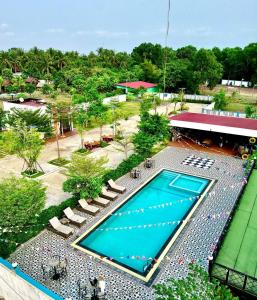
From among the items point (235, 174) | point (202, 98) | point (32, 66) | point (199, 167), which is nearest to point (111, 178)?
point (199, 167)

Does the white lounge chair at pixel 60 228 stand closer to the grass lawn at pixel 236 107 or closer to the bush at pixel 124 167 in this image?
the bush at pixel 124 167

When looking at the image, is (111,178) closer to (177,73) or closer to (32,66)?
(177,73)

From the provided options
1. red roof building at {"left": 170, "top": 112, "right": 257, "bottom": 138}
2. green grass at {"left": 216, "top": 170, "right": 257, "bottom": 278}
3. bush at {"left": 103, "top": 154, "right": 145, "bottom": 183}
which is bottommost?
bush at {"left": 103, "top": 154, "right": 145, "bottom": 183}

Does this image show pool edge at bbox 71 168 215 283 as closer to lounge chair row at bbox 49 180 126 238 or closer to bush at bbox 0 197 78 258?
lounge chair row at bbox 49 180 126 238

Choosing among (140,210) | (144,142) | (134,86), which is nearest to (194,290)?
(140,210)

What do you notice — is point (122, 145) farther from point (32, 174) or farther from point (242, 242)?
point (242, 242)

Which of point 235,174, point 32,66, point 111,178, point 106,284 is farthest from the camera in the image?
point 32,66

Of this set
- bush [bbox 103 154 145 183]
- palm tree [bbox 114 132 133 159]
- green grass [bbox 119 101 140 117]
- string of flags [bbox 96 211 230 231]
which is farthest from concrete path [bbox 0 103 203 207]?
green grass [bbox 119 101 140 117]
